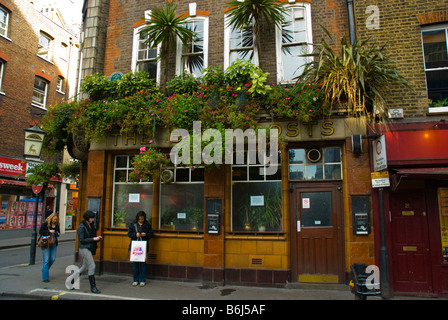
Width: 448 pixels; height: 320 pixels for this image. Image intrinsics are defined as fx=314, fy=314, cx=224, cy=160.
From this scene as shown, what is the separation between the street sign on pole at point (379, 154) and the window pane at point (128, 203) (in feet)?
19.6

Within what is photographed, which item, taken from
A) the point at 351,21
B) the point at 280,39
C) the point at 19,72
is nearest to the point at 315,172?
the point at 280,39

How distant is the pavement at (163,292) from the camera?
670cm

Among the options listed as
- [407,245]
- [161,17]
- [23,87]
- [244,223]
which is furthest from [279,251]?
[23,87]

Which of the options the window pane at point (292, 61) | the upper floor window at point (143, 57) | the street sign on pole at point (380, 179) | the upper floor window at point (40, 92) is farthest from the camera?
the upper floor window at point (40, 92)

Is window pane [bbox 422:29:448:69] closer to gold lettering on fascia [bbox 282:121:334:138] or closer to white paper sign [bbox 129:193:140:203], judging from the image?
gold lettering on fascia [bbox 282:121:334:138]

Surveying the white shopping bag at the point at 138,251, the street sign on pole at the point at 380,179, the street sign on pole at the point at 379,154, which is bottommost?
the white shopping bag at the point at 138,251

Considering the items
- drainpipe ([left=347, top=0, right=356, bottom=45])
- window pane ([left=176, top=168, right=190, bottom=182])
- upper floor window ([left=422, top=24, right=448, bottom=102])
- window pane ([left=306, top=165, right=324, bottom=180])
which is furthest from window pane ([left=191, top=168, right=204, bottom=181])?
upper floor window ([left=422, top=24, right=448, bottom=102])

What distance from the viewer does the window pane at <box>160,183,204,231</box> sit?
8586 mm

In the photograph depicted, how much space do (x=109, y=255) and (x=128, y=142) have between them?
322 centimetres

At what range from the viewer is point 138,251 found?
7.50 m

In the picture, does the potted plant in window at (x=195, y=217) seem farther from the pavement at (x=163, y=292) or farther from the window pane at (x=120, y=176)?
the window pane at (x=120, y=176)

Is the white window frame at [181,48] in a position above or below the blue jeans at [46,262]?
above

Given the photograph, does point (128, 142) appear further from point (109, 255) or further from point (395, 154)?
point (395, 154)

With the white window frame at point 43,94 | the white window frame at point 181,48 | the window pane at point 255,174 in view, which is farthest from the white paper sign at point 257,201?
the white window frame at point 43,94
